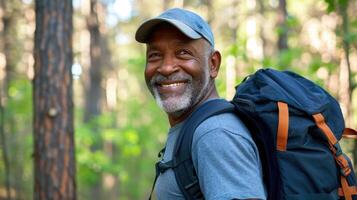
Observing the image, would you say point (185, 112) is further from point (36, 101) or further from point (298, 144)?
point (36, 101)

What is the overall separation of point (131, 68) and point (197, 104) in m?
17.5

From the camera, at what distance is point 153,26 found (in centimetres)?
227

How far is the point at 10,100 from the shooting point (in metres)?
12.6

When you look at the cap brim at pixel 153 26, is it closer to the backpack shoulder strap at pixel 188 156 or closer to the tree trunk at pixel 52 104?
the backpack shoulder strap at pixel 188 156

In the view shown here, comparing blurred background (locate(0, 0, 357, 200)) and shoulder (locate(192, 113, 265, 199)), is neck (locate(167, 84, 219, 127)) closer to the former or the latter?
shoulder (locate(192, 113, 265, 199))

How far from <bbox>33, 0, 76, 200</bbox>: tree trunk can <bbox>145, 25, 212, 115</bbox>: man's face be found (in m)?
2.94

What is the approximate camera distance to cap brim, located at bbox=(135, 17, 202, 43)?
215 cm

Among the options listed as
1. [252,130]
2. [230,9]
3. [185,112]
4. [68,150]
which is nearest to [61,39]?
[68,150]

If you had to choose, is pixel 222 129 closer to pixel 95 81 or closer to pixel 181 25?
pixel 181 25

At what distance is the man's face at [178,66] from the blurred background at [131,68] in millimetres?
1966

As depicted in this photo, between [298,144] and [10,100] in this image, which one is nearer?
[298,144]

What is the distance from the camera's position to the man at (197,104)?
1806mm

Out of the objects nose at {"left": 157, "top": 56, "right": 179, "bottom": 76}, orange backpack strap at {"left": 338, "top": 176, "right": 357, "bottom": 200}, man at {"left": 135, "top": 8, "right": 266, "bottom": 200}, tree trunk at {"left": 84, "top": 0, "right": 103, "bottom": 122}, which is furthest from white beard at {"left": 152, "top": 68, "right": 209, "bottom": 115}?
tree trunk at {"left": 84, "top": 0, "right": 103, "bottom": 122}

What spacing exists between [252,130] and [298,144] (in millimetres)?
220
